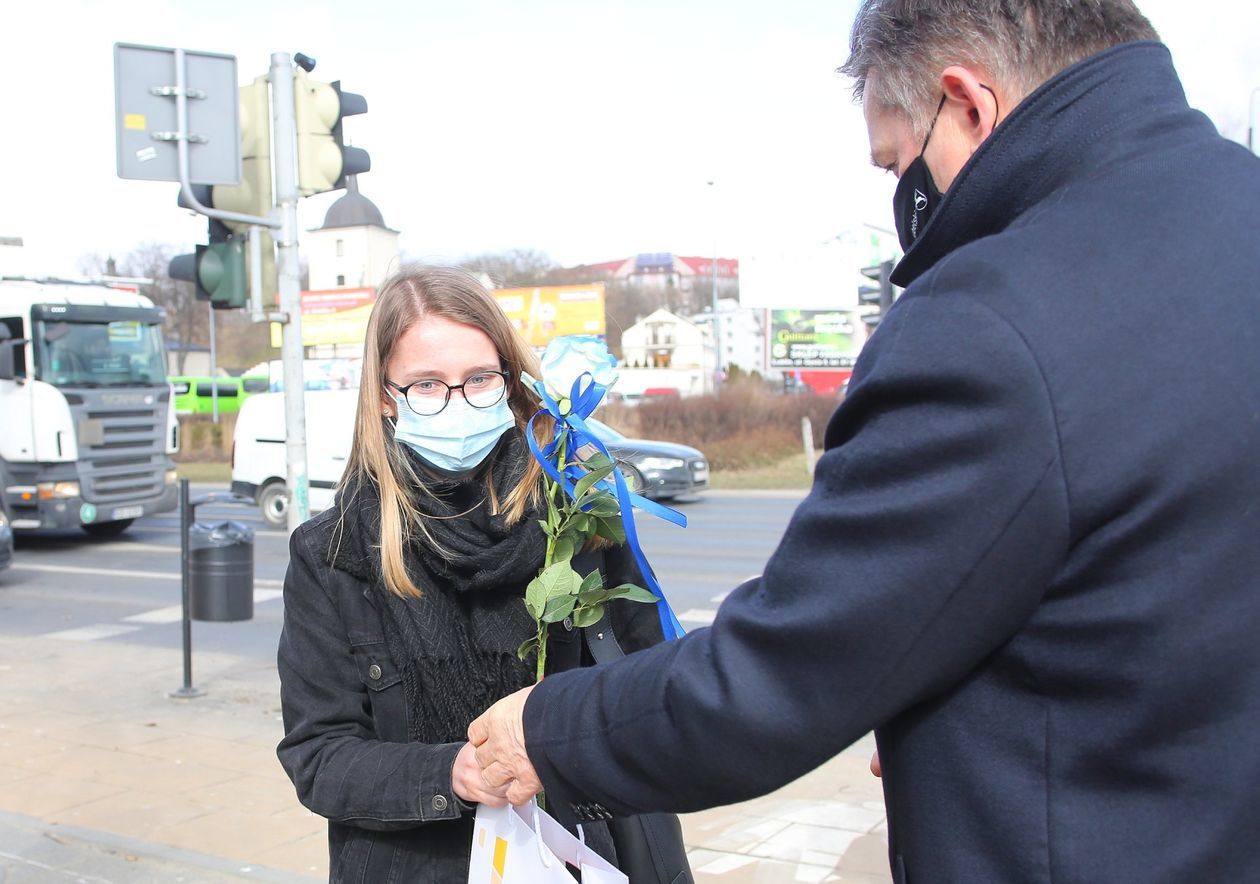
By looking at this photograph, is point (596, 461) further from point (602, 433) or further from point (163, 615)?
point (163, 615)

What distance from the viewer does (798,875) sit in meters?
4.39

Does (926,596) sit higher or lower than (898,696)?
higher

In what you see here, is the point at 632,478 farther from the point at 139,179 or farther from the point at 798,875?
the point at 139,179

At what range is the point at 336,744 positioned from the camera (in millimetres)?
2158

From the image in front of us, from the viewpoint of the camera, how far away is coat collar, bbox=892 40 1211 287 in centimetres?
138

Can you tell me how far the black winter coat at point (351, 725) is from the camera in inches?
83.0

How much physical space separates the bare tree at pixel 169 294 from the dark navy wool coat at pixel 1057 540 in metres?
58.6

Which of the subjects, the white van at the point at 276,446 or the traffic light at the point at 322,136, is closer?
the traffic light at the point at 322,136

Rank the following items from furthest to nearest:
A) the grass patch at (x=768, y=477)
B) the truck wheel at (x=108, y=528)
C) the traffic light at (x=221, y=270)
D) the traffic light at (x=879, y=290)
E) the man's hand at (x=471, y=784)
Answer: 1. the grass patch at (x=768, y=477)
2. the truck wheel at (x=108, y=528)
3. the traffic light at (x=879, y=290)
4. the traffic light at (x=221, y=270)
5. the man's hand at (x=471, y=784)

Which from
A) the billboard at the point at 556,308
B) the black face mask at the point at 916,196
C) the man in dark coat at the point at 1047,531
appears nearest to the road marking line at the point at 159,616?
the black face mask at the point at 916,196

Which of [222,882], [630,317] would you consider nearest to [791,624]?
[222,882]

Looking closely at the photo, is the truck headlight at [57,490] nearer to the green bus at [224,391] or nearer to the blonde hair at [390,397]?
the blonde hair at [390,397]

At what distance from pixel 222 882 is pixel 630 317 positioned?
9114cm

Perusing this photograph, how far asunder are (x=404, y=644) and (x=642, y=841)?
1.85 feet
